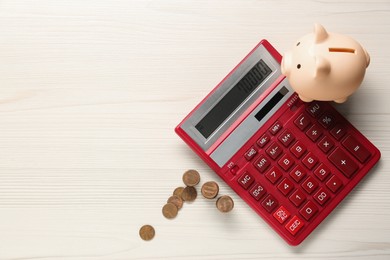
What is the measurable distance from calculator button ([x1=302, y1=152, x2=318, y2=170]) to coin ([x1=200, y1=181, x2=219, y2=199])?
0.34 feet

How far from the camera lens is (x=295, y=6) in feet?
2.21

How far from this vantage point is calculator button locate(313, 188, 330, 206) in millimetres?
627

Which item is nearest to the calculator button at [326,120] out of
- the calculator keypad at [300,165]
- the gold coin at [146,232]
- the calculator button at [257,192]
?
the calculator keypad at [300,165]

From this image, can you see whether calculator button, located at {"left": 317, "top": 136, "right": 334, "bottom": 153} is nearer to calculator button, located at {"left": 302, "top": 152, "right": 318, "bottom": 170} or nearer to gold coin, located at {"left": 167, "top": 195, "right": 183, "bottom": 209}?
calculator button, located at {"left": 302, "top": 152, "right": 318, "bottom": 170}

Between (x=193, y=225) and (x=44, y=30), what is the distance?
30cm

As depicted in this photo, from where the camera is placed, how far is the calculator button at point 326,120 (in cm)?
63

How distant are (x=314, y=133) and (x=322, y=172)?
45mm

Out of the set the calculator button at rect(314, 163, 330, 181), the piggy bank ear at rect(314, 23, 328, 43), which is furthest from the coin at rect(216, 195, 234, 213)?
the piggy bank ear at rect(314, 23, 328, 43)

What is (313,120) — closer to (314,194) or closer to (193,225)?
(314,194)

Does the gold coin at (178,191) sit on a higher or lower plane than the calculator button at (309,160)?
lower

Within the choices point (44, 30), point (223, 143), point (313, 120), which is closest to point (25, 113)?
point (44, 30)

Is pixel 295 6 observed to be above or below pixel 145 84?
above

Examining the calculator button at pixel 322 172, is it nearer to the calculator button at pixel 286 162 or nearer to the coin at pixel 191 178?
the calculator button at pixel 286 162

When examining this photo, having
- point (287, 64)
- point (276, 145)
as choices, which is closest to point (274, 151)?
point (276, 145)
